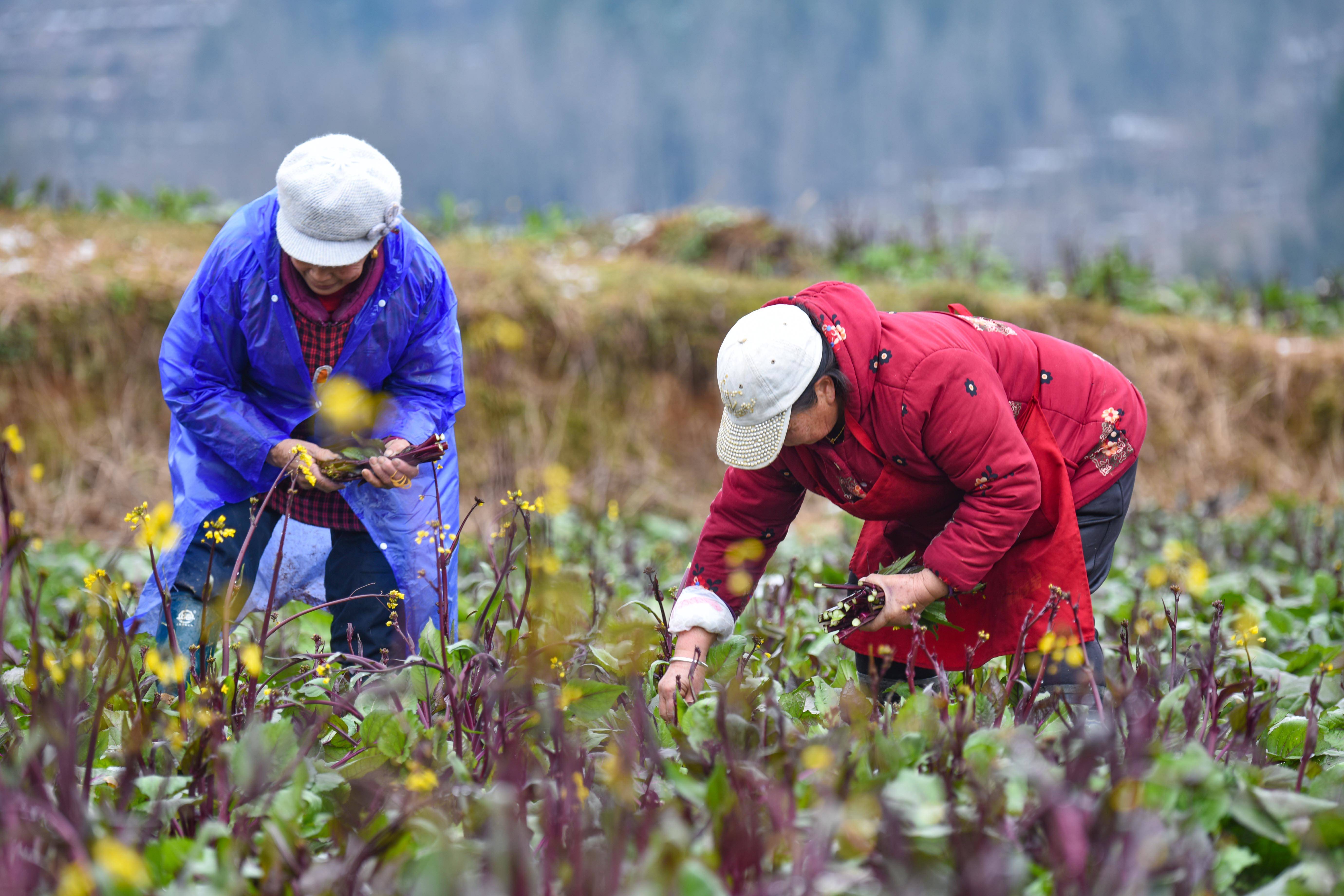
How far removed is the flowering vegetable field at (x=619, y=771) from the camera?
1221mm

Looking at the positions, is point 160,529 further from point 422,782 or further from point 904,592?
point 904,592

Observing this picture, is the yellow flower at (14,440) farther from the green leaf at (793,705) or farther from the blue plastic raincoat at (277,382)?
the green leaf at (793,705)

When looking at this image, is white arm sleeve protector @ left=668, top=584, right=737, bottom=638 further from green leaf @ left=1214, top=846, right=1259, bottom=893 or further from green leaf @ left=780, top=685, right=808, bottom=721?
green leaf @ left=1214, top=846, right=1259, bottom=893

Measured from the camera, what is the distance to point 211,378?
2.55 m

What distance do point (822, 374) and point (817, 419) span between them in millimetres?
94

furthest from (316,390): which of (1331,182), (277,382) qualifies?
(1331,182)

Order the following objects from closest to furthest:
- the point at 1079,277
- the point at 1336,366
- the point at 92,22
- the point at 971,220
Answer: the point at 1336,366, the point at 1079,277, the point at 92,22, the point at 971,220

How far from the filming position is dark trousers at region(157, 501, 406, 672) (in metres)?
2.54

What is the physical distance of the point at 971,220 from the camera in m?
14.3

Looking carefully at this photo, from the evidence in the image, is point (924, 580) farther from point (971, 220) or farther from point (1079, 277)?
point (971, 220)

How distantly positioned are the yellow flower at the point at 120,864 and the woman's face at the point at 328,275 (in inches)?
59.6

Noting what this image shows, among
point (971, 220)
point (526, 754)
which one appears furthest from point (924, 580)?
point (971, 220)

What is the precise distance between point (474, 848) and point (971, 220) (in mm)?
14182

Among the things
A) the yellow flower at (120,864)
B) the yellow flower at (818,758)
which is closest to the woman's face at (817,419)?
the yellow flower at (818,758)
